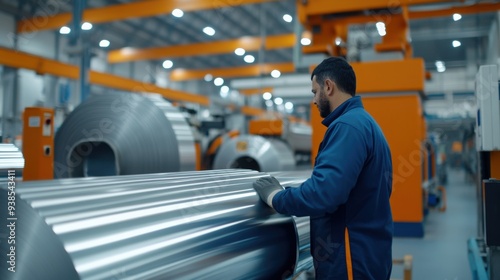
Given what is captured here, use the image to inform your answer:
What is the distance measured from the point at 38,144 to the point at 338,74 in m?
3.34

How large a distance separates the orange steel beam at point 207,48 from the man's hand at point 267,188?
833 centimetres

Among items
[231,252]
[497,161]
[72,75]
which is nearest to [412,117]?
[497,161]

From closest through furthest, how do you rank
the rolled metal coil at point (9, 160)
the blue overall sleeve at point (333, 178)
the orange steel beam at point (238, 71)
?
the blue overall sleeve at point (333, 178) < the rolled metal coil at point (9, 160) < the orange steel beam at point (238, 71)

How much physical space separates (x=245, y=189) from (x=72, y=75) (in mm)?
9472

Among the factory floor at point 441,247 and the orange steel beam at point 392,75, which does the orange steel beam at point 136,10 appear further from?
the factory floor at point 441,247

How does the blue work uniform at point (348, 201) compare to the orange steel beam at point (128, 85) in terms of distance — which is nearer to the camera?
the blue work uniform at point (348, 201)

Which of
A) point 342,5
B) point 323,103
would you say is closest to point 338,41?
point 342,5

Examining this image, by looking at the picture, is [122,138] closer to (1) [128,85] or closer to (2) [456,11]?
(2) [456,11]

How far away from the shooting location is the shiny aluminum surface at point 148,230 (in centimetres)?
102

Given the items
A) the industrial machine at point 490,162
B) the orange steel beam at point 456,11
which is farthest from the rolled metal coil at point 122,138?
the orange steel beam at point 456,11

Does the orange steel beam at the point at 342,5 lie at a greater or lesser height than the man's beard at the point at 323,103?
greater

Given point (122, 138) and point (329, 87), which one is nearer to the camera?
point (329, 87)

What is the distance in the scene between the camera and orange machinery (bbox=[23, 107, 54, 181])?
4.07 metres

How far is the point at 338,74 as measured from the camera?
5.57 feet
